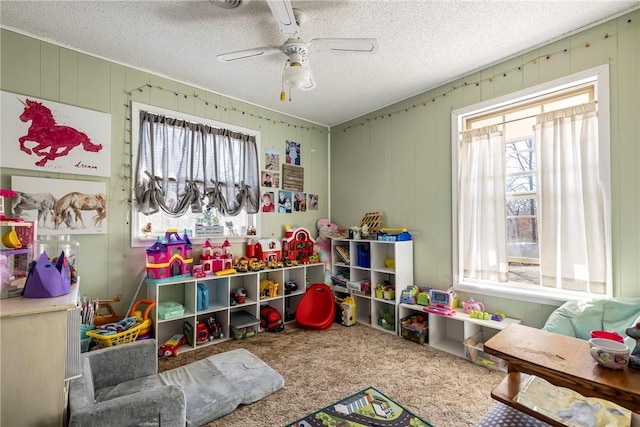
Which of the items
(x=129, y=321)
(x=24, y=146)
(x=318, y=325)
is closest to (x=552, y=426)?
(x=318, y=325)

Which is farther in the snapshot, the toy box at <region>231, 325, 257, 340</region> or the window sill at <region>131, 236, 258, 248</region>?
the toy box at <region>231, 325, 257, 340</region>

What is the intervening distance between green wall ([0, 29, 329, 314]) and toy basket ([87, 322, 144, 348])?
504 millimetres

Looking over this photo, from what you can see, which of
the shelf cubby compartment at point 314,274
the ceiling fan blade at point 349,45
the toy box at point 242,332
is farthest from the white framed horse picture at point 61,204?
the shelf cubby compartment at point 314,274

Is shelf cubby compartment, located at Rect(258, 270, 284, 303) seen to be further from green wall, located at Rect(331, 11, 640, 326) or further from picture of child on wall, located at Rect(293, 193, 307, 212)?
green wall, located at Rect(331, 11, 640, 326)

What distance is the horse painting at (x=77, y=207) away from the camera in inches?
95.3

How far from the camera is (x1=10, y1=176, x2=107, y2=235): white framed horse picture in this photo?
229 cm

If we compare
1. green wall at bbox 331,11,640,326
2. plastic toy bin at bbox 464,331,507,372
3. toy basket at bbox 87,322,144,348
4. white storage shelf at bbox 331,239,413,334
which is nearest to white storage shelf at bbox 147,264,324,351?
toy basket at bbox 87,322,144,348

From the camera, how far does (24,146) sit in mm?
2312

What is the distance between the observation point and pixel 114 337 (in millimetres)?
2215

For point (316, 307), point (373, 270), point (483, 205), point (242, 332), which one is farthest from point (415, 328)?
point (242, 332)

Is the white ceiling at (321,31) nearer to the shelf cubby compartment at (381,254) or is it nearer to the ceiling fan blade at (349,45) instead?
the ceiling fan blade at (349,45)

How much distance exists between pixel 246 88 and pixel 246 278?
2184mm

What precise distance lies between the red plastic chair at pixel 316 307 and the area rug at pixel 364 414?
1431mm

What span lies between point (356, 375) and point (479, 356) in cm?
113
